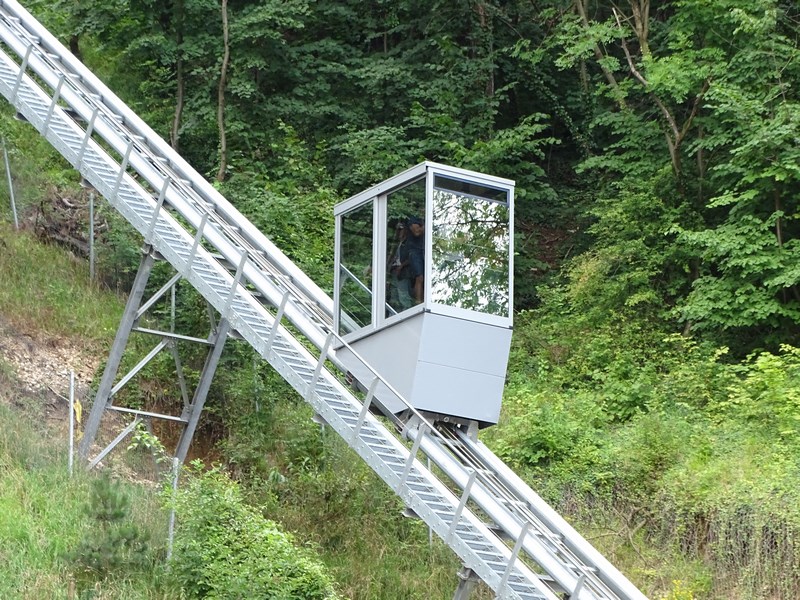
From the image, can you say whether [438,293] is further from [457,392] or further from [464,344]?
[457,392]

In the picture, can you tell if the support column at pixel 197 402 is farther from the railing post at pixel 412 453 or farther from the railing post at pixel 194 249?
the railing post at pixel 412 453

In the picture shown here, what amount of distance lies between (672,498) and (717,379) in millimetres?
4353

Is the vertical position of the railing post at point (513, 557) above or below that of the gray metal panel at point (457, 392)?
below

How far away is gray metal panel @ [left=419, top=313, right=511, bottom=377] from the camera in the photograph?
40.0ft

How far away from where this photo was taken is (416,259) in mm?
12508

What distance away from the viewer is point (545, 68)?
28781 mm

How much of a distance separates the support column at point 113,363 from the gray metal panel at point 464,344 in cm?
421

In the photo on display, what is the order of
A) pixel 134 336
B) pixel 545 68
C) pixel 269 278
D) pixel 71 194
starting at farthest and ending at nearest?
pixel 545 68, pixel 71 194, pixel 134 336, pixel 269 278

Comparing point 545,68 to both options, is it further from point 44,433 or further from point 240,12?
point 44,433

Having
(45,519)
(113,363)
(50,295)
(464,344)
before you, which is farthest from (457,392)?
(50,295)

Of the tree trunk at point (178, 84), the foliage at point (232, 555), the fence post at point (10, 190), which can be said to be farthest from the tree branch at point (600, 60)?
the foliage at point (232, 555)

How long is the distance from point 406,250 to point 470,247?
67cm

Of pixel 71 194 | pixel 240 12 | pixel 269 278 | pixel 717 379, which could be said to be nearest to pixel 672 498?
pixel 717 379

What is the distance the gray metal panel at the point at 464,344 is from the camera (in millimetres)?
12180
